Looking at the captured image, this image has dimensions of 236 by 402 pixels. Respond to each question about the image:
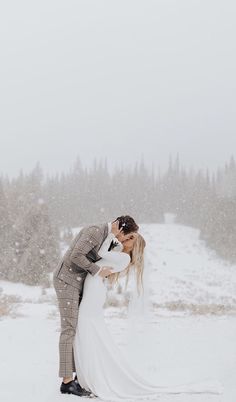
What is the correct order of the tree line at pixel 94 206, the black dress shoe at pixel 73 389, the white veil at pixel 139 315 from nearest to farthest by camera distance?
the black dress shoe at pixel 73 389 < the white veil at pixel 139 315 < the tree line at pixel 94 206

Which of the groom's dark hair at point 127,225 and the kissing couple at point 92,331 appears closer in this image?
the kissing couple at point 92,331

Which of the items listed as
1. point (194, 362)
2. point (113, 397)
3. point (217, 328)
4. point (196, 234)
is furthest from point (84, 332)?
point (196, 234)

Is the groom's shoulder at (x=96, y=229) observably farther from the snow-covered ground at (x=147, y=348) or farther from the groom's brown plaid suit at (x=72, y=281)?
the snow-covered ground at (x=147, y=348)

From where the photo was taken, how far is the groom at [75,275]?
4750 millimetres

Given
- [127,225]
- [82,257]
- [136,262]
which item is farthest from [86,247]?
[136,262]

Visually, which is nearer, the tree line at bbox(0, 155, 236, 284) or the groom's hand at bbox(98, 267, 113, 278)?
the groom's hand at bbox(98, 267, 113, 278)

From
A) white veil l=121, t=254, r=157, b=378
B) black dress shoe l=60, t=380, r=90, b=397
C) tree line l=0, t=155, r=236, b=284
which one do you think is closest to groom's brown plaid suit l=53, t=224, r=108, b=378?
black dress shoe l=60, t=380, r=90, b=397

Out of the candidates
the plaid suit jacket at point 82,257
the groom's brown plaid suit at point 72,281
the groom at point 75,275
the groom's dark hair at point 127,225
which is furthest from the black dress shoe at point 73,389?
the groom's dark hair at point 127,225

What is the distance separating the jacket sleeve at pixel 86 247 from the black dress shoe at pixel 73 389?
1.15 meters

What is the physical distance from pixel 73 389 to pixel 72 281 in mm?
1079

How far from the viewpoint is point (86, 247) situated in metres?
4.80

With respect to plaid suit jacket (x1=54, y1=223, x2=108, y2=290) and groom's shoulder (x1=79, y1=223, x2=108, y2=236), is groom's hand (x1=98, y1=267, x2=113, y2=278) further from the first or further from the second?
groom's shoulder (x1=79, y1=223, x2=108, y2=236)

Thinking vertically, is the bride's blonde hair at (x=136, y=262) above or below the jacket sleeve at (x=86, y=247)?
below

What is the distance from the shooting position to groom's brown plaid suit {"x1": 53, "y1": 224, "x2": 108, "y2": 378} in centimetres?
475
